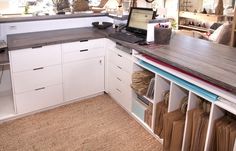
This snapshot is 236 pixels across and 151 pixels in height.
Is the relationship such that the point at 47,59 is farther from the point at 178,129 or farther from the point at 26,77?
the point at 178,129

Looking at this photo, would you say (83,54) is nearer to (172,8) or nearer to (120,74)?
(120,74)

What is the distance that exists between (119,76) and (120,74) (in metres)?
0.04

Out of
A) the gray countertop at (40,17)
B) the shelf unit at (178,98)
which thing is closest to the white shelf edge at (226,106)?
the shelf unit at (178,98)

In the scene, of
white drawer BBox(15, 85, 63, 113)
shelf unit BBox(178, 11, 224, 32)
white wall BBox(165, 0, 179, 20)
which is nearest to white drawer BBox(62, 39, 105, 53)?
white drawer BBox(15, 85, 63, 113)

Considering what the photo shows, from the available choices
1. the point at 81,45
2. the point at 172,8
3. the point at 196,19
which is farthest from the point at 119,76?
the point at 172,8

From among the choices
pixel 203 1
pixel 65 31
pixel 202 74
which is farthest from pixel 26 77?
pixel 203 1

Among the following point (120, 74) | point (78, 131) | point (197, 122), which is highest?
point (120, 74)

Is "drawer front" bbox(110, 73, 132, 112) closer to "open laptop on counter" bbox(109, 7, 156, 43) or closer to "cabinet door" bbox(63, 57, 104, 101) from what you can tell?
"cabinet door" bbox(63, 57, 104, 101)

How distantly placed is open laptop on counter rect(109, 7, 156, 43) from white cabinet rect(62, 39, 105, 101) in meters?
0.31

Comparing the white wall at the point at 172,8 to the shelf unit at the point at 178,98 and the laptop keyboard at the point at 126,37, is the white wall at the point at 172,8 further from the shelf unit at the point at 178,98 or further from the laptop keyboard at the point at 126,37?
the shelf unit at the point at 178,98

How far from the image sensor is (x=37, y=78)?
105 inches

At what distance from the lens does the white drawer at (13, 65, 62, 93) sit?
256cm

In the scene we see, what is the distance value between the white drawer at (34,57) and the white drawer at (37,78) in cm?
6

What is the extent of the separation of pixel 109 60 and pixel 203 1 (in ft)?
14.1
